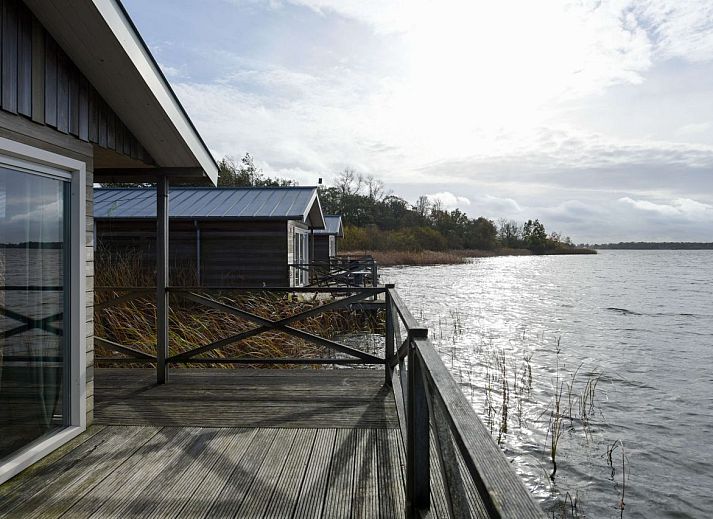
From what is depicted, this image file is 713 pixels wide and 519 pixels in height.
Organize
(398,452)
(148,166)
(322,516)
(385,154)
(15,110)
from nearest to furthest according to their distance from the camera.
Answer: (322,516), (15,110), (398,452), (148,166), (385,154)

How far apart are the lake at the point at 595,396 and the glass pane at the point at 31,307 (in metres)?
4.46

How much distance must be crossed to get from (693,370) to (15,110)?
38.9ft

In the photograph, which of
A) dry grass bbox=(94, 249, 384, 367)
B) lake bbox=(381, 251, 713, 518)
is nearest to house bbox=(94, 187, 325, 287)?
dry grass bbox=(94, 249, 384, 367)

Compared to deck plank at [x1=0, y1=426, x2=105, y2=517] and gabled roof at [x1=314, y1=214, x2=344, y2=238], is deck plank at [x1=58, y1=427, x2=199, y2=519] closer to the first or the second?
deck plank at [x1=0, y1=426, x2=105, y2=517]

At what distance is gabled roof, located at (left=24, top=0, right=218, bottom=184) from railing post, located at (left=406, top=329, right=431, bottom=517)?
2803 millimetres

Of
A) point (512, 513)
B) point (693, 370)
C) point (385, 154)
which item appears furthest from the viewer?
point (385, 154)

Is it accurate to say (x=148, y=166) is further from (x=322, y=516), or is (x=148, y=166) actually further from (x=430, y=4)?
(x=322, y=516)

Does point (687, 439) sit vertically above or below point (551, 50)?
below

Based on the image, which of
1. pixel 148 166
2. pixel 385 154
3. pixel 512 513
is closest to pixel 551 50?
pixel 148 166

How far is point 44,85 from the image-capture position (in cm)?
335

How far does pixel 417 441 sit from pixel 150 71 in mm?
3301

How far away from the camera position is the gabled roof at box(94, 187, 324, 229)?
12.8m

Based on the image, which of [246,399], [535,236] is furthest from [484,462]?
[535,236]

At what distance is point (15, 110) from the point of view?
306 centimetres
